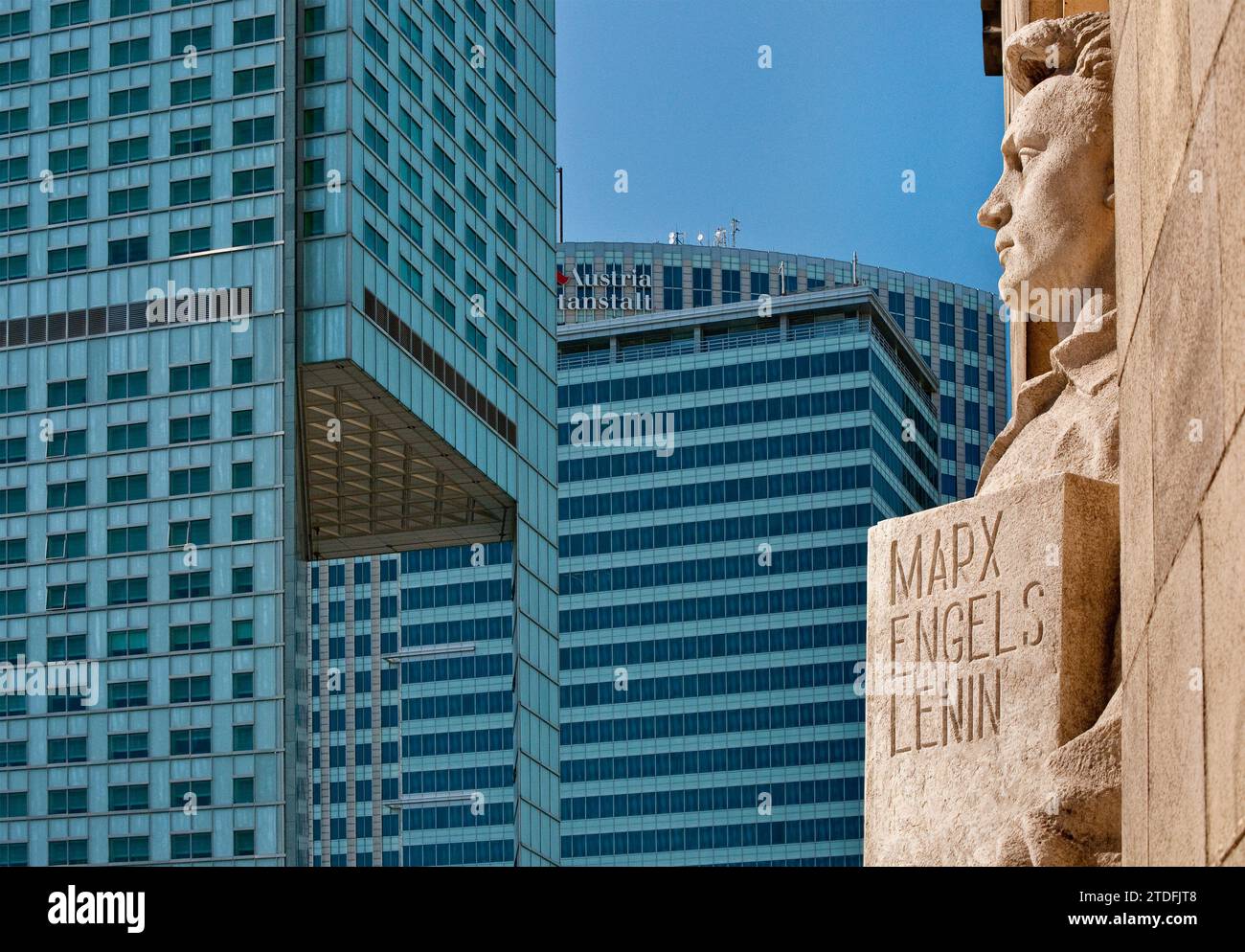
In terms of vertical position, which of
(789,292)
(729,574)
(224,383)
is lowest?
(729,574)

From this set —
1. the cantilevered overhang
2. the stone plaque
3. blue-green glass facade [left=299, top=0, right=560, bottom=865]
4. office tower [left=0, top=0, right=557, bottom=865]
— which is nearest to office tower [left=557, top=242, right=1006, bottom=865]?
blue-green glass facade [left=299, top=0, right=560, bottom=865]

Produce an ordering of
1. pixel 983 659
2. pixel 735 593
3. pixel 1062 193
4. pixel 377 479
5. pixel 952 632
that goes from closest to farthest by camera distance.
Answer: pixel 983 659
pixel 952 632
pixel 1062 193
pixel 377 479
pixel 735 593

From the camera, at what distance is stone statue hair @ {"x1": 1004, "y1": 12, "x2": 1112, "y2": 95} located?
1140 centimetres

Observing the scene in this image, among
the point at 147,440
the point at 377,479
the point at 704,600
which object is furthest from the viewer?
the point at 704,600

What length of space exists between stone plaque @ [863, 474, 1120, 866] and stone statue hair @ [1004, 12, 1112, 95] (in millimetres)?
2280

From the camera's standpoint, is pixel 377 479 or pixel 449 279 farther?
pixel 377 479

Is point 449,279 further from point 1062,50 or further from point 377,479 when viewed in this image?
point 1062,50

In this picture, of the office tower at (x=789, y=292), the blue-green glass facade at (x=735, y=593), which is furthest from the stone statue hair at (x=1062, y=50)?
the office tower at (x=789, y=292)

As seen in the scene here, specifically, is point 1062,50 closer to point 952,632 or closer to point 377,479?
point 952,632

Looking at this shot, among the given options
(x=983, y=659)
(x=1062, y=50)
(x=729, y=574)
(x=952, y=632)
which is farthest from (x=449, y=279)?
(x=983, y=659)

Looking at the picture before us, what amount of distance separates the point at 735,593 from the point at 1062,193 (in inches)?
5507

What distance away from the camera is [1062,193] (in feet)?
36.8

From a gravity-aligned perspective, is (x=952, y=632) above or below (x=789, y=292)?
below
